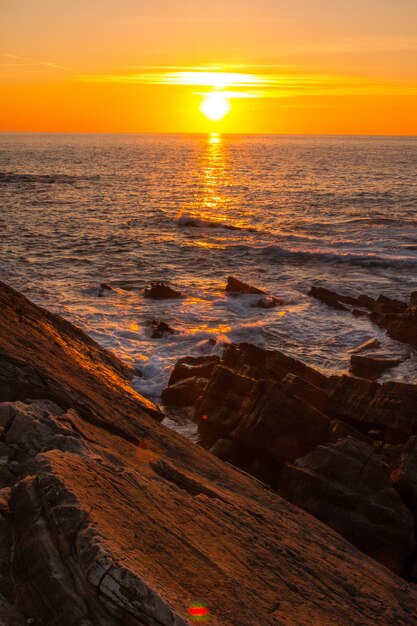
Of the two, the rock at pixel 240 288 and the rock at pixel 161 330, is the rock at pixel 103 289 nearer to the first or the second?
the rock at pixel 240 288

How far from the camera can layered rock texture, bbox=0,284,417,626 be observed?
4.93 meters

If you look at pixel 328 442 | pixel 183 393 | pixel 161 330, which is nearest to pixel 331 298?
pixel 161 330

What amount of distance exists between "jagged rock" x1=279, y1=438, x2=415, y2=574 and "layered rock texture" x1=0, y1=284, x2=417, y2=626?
4.09 ft

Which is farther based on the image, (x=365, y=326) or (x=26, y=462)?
(x=365, y=326)

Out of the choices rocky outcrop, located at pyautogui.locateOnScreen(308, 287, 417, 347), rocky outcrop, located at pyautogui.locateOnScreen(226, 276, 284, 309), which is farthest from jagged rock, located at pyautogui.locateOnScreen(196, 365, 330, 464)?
rocky outcrop, located at pyautogui.locateOnScreen(226, 276, 284, 309)

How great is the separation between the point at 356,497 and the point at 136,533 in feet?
19.5

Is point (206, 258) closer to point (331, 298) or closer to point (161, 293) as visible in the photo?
point (161, 293)

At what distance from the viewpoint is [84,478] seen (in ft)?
20.6

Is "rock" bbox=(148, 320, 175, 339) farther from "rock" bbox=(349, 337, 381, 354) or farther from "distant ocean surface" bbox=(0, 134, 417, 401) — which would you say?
"rock" bbox=(349, 337, 381, 354)

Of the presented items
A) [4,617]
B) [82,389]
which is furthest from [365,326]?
[4,617]

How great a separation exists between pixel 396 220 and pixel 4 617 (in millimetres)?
54492

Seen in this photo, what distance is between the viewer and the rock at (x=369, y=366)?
1978 centimetres

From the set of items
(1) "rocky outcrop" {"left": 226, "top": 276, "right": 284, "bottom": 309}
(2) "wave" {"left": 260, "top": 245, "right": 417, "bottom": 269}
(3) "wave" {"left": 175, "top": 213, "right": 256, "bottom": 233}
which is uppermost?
(3) "wave" {"left": 175, "top": 213, "right": 256, "bottom": 233}

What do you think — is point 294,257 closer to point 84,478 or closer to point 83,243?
point 83,243
